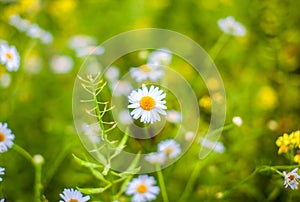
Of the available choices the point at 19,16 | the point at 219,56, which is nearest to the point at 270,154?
the point at 219,56

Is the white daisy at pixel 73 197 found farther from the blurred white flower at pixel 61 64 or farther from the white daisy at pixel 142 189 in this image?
the blurred white flower at pixel 61 64

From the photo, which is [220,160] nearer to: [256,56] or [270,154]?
[270,154]

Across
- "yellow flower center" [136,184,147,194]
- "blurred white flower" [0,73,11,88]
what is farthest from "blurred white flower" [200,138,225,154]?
"blurred white flower" [0,73,11,88]

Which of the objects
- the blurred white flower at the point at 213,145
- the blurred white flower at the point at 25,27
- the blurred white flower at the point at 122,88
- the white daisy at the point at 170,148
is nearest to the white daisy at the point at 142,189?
the white daisy at the point at 170,148

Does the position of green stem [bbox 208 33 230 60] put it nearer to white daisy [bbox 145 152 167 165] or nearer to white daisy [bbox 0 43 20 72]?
white daisy [bbox 145 152 167 165]

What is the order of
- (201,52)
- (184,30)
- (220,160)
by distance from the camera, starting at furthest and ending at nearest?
(184,30)
(201,52)
(220,160)

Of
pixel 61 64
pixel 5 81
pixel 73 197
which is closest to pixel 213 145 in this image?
pixel 73 197
